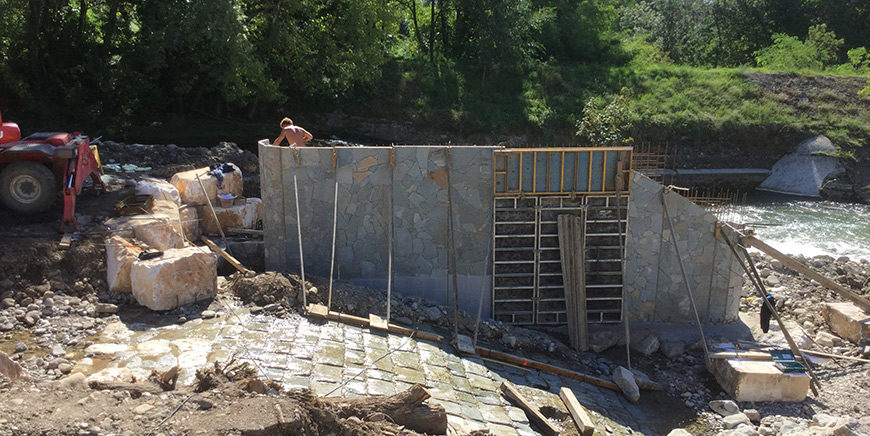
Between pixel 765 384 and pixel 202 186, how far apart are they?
11.8m

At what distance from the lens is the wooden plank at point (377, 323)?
11.1 metres

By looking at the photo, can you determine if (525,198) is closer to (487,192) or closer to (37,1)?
(487,192)

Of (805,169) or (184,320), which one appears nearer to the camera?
(184,320)

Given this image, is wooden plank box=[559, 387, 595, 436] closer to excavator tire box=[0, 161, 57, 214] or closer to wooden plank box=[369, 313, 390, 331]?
wooden plank box=[369, 313, 390, 331]

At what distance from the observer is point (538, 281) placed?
44.7 feet

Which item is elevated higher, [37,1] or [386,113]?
[37,1]

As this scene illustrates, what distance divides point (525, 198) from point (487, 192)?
2.70 ft

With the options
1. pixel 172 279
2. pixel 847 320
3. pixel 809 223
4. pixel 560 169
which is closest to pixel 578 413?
pixel 560 169

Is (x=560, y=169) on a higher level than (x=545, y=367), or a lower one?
higher

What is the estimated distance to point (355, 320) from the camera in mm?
11172

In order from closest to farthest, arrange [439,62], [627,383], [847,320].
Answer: [627,383]
[847,320]
[439,62]

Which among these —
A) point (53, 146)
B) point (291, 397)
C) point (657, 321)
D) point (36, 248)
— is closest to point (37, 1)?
point (53, 146)

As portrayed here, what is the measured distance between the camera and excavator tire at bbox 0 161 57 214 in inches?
464

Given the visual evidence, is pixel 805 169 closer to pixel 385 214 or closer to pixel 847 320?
pixel 847 320
